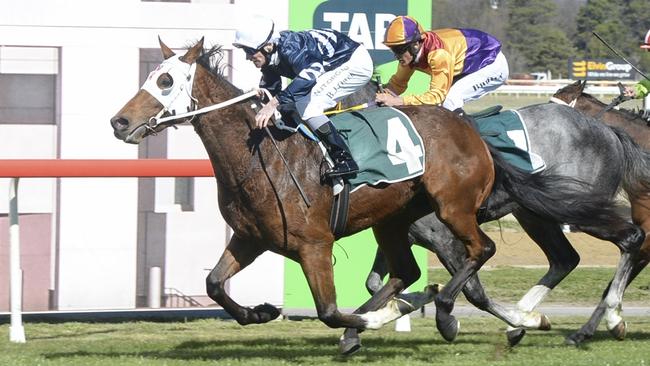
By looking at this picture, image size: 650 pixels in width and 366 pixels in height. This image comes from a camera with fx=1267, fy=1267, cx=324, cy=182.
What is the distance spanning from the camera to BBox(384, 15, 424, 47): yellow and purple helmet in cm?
743

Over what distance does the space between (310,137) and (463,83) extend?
1.57 m

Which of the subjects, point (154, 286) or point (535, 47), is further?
point (535, 47)

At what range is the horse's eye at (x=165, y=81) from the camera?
653 centimetres

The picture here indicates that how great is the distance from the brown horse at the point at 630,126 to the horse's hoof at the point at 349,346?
5.67ft

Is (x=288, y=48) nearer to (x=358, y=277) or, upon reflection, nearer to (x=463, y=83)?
(x=463, y=83)

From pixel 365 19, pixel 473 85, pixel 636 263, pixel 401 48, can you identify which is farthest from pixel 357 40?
pixel 636 263

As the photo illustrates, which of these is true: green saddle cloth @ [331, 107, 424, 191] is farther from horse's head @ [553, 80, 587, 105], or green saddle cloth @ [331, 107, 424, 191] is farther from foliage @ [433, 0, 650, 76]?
foliage @ [433, 0, 650, 76]

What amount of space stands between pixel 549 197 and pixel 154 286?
2970mm

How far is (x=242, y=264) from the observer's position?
684 centimetres

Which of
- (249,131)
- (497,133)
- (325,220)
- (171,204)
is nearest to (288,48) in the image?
(249,131)

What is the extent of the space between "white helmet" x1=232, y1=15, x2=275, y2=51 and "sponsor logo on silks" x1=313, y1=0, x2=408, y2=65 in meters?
2.41

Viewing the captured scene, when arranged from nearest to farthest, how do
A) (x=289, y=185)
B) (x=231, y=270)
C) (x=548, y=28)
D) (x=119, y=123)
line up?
(x=119, y=123), (x=289, y=185), (x=231, y=270), (x=548, y=28)

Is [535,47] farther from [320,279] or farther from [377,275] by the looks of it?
[320,279]

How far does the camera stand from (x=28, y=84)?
8641 mm
